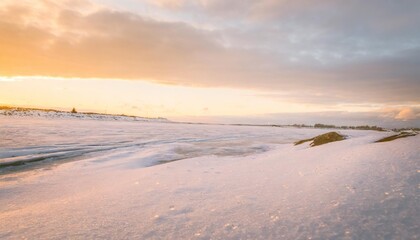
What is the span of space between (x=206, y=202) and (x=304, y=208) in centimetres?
121

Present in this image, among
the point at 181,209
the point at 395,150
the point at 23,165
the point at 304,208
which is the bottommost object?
the point at 23,165

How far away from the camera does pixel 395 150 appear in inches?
202

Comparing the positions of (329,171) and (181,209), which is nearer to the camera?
(181,209)

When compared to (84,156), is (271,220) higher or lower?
higher

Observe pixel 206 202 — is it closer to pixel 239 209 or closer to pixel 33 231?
pixel 239 209

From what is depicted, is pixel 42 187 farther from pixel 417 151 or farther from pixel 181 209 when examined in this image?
pixel 417 151

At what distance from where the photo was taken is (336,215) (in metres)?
2.48

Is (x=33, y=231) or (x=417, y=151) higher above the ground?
(x=417, y=151)

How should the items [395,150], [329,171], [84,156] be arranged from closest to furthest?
1. [329,171]
2. [395,150]
3. [84,156]

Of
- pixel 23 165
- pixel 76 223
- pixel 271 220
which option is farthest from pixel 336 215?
pixel 23 165

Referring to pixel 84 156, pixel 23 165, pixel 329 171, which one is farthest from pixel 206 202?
pixel 84 156

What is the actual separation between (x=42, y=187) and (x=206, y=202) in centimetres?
364

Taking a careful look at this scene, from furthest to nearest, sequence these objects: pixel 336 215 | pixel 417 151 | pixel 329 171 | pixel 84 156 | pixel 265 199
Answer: pixel 84 156 → pixel 417 151 → pixel 329 171 → pixel 265 199 → pixel 336 215

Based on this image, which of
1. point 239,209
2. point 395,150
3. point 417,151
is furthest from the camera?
point 395,150
